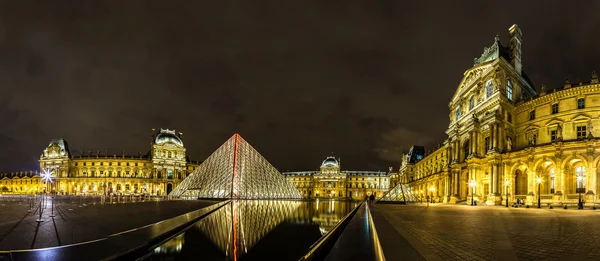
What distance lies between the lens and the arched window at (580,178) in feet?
90.9

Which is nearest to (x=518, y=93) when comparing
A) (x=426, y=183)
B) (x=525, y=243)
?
(x=426, y=183)

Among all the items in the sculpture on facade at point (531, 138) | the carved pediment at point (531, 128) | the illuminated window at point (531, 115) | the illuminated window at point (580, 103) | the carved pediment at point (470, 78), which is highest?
the carved pediment at point (470, 78)

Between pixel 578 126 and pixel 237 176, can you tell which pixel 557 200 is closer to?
pixel 578 126

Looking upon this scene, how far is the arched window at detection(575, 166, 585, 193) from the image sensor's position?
2771cm

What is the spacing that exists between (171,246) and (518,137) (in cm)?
3814

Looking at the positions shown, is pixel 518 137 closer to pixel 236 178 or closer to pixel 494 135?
pixel 494 135

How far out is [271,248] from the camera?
29.4 feet

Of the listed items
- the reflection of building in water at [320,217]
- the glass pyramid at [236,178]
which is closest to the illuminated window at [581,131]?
the reflection of building in water at [320,217]

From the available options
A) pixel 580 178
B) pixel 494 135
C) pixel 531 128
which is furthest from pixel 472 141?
pixel 580 178

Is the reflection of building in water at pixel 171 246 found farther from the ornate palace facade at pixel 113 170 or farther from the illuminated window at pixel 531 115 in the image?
the ornate palace facade at pixel 113 170

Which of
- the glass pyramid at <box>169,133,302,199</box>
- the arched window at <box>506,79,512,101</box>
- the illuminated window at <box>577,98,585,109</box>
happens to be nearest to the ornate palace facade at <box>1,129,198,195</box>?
the glass pyramid at <box>169,133,302,199</box>

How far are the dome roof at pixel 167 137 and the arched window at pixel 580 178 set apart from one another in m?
89.7

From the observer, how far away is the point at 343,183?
4685 inches

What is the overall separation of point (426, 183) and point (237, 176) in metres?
36.5
